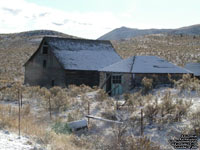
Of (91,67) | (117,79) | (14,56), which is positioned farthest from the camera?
(14,56)

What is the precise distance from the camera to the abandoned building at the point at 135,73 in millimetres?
19266

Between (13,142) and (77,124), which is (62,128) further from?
(13,142)

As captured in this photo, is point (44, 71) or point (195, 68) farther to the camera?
point (44, 71)

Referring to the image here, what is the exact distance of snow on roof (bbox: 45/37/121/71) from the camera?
1000 inches

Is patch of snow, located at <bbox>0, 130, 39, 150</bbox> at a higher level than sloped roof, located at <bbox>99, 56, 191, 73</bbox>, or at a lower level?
lower

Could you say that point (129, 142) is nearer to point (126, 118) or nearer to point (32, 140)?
point (32, 140)

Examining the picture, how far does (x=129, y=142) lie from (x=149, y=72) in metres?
11.8

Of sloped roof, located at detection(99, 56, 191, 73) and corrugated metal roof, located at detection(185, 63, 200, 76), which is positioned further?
corrugated metal roof, located at detection(185, 63, 200, 76)

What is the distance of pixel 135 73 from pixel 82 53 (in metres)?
9.45

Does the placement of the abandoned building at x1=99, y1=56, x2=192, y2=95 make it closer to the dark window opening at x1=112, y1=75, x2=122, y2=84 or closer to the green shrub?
the dark window opening at x1=112, y1=75, x2=122, y2=84

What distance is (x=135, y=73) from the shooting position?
752 inches

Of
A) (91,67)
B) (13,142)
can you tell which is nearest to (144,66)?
(91,67)

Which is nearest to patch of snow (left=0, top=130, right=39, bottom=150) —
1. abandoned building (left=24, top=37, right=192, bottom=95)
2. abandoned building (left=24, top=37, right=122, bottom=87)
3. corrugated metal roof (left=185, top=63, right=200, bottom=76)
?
abandoned building (left=24, top=37, right=192, bottom=95)

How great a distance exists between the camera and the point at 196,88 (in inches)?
654
